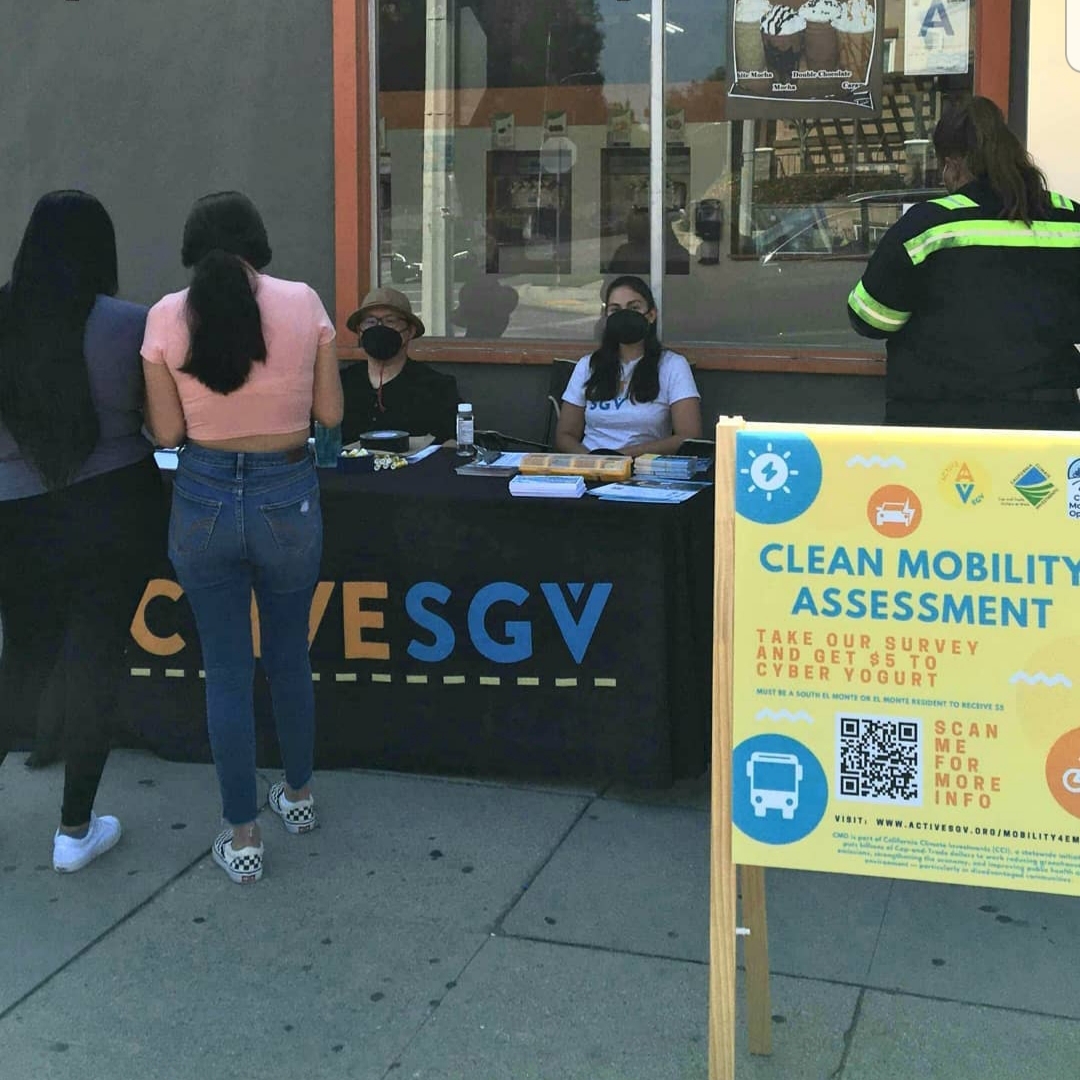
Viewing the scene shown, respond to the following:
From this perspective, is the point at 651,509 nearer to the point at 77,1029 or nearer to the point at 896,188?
the point at 77,1029

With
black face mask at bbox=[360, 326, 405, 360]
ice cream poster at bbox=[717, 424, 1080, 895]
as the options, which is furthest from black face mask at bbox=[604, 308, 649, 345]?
ice cream poster at bbox=[717, 424, 1080, 895]

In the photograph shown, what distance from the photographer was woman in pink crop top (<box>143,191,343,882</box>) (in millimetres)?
3598

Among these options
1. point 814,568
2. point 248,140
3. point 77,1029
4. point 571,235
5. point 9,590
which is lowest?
point 77,1029

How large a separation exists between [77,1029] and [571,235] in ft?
13.7

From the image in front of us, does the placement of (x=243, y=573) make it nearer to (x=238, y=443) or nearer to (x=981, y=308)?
(x=238, y=443)

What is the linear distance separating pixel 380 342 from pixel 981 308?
2.30 meters

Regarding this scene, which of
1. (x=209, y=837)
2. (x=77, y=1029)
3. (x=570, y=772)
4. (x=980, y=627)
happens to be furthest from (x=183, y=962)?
(x=980, y=627)

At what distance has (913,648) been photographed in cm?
252

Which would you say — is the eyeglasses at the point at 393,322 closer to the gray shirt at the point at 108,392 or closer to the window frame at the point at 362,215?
the window frame at the point at 362,215

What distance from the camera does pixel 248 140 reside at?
20.3ft

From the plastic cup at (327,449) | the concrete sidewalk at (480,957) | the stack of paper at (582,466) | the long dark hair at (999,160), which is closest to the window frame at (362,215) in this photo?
the stack of paper at (582,466)

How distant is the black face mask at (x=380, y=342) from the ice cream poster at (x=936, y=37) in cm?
225

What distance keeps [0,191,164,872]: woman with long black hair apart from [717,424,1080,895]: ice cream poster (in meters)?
1.91

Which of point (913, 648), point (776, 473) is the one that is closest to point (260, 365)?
point (776, 473)
